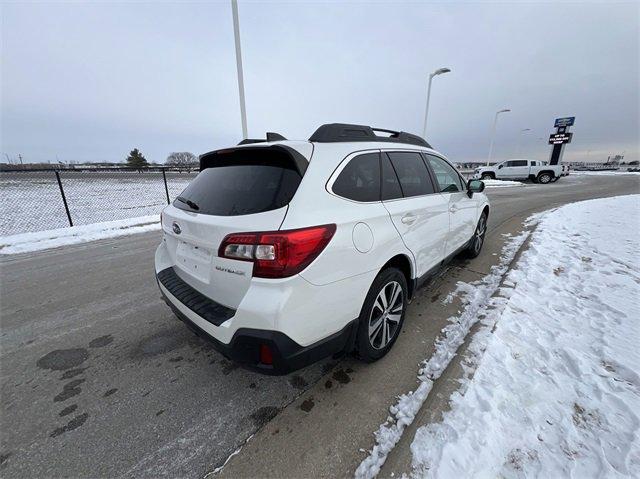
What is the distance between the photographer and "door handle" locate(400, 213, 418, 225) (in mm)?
2507

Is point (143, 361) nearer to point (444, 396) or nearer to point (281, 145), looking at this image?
point (281, 145)

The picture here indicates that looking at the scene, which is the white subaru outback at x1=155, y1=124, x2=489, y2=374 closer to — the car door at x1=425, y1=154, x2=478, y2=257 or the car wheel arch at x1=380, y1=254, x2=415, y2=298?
the car wheel arch at x1=380, y1=254, x2=415, y2=298

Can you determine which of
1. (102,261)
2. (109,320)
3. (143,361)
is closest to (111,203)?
(102,261)

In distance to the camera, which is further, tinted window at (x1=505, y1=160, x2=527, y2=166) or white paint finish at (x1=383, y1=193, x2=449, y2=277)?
tinted window at (x1=505, y1=160, x2=527, y2=166)

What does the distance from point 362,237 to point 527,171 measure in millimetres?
29651

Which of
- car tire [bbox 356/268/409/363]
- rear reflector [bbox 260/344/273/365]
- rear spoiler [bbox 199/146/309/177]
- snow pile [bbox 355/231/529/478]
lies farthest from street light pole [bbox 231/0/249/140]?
rear reflector [bbox 260/344/273/365]

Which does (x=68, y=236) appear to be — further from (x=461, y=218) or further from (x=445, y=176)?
(x=461, y=218)

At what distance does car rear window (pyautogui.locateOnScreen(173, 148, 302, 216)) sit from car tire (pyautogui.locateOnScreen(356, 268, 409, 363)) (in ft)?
3.38

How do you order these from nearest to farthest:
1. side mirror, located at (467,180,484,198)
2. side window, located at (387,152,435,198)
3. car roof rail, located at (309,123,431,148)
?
car roof rail, located at (309,123,431,148)
side window, located at (387,152,435,198)
side mirror, located at (467,180,484,198)

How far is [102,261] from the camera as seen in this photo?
495 centimetres

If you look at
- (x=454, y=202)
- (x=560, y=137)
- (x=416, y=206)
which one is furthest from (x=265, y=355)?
(x=560, y=137)

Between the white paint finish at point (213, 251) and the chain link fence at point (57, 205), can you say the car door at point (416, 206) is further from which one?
the chain link fence at point (57, 205)

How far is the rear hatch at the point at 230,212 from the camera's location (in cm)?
178

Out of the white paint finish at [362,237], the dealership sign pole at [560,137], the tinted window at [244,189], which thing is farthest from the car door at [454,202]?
the dealership sign pole at [560,137]
